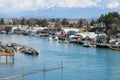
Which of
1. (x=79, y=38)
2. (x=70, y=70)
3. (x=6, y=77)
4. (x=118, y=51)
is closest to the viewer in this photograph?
(x=6, y=77)

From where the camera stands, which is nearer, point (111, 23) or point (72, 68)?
Result: point (72, 68)

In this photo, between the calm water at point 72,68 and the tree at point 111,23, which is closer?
the calm water at point 72,68

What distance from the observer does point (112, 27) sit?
4475 cm

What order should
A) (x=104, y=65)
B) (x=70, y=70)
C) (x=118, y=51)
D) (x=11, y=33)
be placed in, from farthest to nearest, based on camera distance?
(x=11, y=33) → (x=118, y=51) → (x=104, y=65) → (x=70, y=70)

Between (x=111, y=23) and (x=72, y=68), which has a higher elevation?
(x=111, y=23)

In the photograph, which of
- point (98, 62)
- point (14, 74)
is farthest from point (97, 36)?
point (14, 74)

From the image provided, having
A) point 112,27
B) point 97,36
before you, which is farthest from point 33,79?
point 112,27

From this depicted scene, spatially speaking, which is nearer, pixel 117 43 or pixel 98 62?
pixel 98 62

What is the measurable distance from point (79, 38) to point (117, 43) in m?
7.40

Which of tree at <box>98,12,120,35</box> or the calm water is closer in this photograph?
the calm water

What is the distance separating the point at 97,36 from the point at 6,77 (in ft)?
77.9

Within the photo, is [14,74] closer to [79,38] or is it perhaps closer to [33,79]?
[33,79]

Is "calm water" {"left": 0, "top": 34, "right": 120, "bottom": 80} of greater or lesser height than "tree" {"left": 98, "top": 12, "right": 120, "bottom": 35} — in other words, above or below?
below

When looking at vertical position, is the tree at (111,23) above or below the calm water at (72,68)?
above
